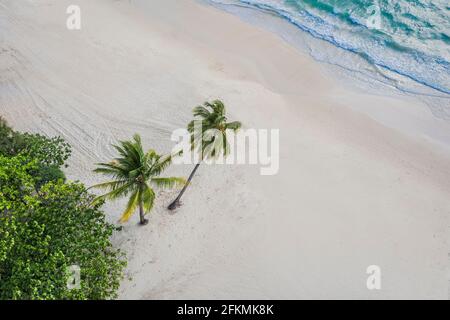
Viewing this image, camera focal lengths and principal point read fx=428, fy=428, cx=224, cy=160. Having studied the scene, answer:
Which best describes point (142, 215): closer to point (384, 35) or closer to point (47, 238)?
point (47, 238)

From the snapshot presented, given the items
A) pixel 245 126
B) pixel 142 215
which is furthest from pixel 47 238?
pixel 245 126

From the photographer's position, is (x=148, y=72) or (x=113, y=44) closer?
(x=148, y=72)

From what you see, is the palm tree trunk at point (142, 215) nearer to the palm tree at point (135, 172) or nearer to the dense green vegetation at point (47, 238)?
the dense green vegetation at point (47, 238)

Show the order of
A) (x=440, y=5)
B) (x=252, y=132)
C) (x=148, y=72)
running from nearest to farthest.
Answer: (x=252, y=132), (x=148, y=72), (x=440, y=5)

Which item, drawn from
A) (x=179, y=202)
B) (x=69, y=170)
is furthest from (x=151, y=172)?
(x=69, y=170)

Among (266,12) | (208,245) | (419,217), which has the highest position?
(266,12)

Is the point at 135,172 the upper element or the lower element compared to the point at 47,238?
upper
